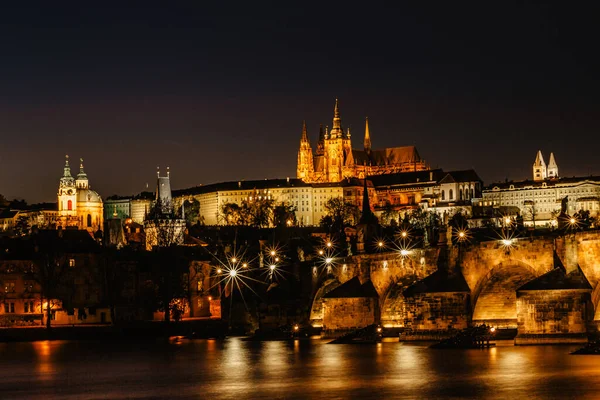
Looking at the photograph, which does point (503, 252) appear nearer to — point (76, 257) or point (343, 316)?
point (343, 316)

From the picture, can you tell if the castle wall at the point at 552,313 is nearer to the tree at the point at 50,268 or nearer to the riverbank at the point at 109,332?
the riverbank at the point at 109,332

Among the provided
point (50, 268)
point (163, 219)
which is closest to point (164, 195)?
point (163, 219)

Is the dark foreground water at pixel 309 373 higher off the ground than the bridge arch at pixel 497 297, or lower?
lower

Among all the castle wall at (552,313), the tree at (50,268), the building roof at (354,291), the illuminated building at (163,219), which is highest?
A: the illuminated building at (163,219)

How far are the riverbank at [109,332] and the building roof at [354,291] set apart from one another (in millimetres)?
13644

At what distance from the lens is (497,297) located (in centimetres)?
6700

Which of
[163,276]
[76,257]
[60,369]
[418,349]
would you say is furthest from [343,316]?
[76,257]

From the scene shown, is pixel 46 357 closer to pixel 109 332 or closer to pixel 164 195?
pixel 109 332

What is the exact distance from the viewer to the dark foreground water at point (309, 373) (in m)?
48.4

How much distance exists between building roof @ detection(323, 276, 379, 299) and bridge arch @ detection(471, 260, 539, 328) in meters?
11.2

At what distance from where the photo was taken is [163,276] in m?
104

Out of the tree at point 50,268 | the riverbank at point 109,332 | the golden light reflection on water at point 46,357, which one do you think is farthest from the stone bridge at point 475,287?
the tree at point 50,268

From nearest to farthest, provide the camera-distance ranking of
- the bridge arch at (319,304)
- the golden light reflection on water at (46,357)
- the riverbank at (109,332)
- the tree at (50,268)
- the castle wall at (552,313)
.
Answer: the castle wall at (552,313) → the golden light reflection on water at (46,357) → the bridge arch at (319,304) → the riverbank at (109,332) → the tree at (50,268)

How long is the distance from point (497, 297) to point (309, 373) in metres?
13.9
